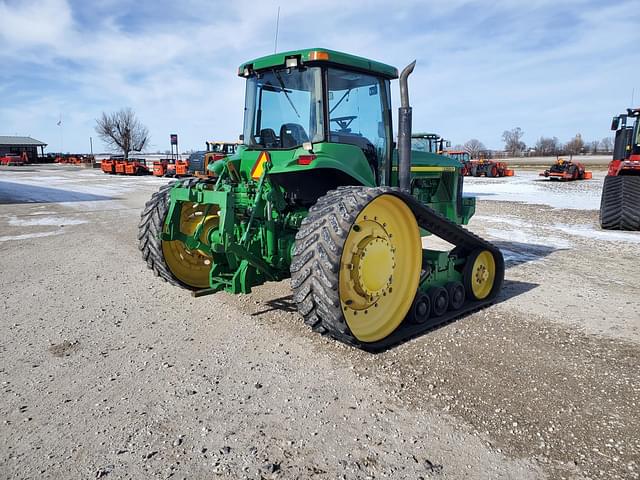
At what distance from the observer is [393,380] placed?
3596 mm

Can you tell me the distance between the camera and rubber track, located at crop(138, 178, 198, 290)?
519 cm

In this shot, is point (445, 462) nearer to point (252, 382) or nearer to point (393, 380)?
point (393, 380)

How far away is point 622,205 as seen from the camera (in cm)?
1043

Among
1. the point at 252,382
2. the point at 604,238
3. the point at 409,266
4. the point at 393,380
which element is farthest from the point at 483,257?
the point at 604,238

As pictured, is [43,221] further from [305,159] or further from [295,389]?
[295,389]

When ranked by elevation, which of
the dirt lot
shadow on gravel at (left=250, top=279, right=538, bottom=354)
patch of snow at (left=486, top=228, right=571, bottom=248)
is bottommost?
the dirt lot

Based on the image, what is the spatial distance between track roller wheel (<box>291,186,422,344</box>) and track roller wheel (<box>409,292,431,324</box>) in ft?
0.46

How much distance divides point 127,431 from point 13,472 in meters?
0.61

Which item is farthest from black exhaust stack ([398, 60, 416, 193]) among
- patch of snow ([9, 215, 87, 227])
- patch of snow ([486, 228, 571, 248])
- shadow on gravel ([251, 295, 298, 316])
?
patch of snow ([9, 215, 87, 227])

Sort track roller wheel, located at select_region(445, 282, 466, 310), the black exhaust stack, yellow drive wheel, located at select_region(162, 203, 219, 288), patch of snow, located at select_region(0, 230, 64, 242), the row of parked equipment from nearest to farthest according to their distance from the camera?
1. the black exhaust stack
2. track roller wheel, located at select_region(445, 282, 466, 310)
3. yellow drive wheel, located at select_region(162, 203, 219, 288)
4. patch of snow, located at select_region(0, 230, 64, 242)
5. the row of parked equipment

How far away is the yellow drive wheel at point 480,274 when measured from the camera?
17.6 feet

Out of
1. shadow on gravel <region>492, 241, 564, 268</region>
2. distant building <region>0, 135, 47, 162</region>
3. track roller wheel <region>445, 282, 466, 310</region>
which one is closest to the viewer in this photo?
track roller wheel <region>445, 282, 466, 310</region>

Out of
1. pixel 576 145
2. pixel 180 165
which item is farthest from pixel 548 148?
pixel 180 165

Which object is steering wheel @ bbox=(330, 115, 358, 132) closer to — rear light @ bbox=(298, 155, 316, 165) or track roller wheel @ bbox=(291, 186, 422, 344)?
rear light @ bbox=(298, 155, 316, 165)
